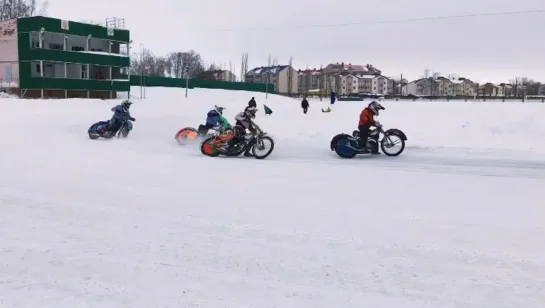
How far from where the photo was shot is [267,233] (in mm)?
5840

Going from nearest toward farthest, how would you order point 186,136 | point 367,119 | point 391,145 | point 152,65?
point 367,119 < point 391,145 < point 186,136 < point 152,65

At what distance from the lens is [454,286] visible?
4387mm

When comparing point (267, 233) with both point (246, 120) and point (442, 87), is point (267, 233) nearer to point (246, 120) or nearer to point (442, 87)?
point (246, 120)

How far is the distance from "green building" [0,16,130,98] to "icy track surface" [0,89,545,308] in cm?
3164

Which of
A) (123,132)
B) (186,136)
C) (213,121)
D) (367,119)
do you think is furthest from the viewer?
(123,132)

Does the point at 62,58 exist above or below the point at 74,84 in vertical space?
above

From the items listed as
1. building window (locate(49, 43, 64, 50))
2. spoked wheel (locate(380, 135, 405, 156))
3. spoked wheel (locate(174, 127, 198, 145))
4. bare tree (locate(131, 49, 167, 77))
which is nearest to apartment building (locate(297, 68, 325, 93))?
bare tree (locate(131, 49, 167, 77))

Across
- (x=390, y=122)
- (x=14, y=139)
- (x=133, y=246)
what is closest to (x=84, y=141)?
(x=14, y=139)

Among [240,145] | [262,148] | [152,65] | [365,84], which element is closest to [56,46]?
[240,145]

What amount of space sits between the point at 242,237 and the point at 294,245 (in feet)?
2.11

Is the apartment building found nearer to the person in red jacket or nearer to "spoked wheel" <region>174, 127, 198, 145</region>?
"spoked wheel" <region>174, 127, 198, 145</region>

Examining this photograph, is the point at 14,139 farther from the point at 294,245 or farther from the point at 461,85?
the point at 461,85

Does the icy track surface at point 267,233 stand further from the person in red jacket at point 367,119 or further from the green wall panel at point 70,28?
the green wall panel at point 70,28

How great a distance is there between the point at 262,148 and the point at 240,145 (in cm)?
60
